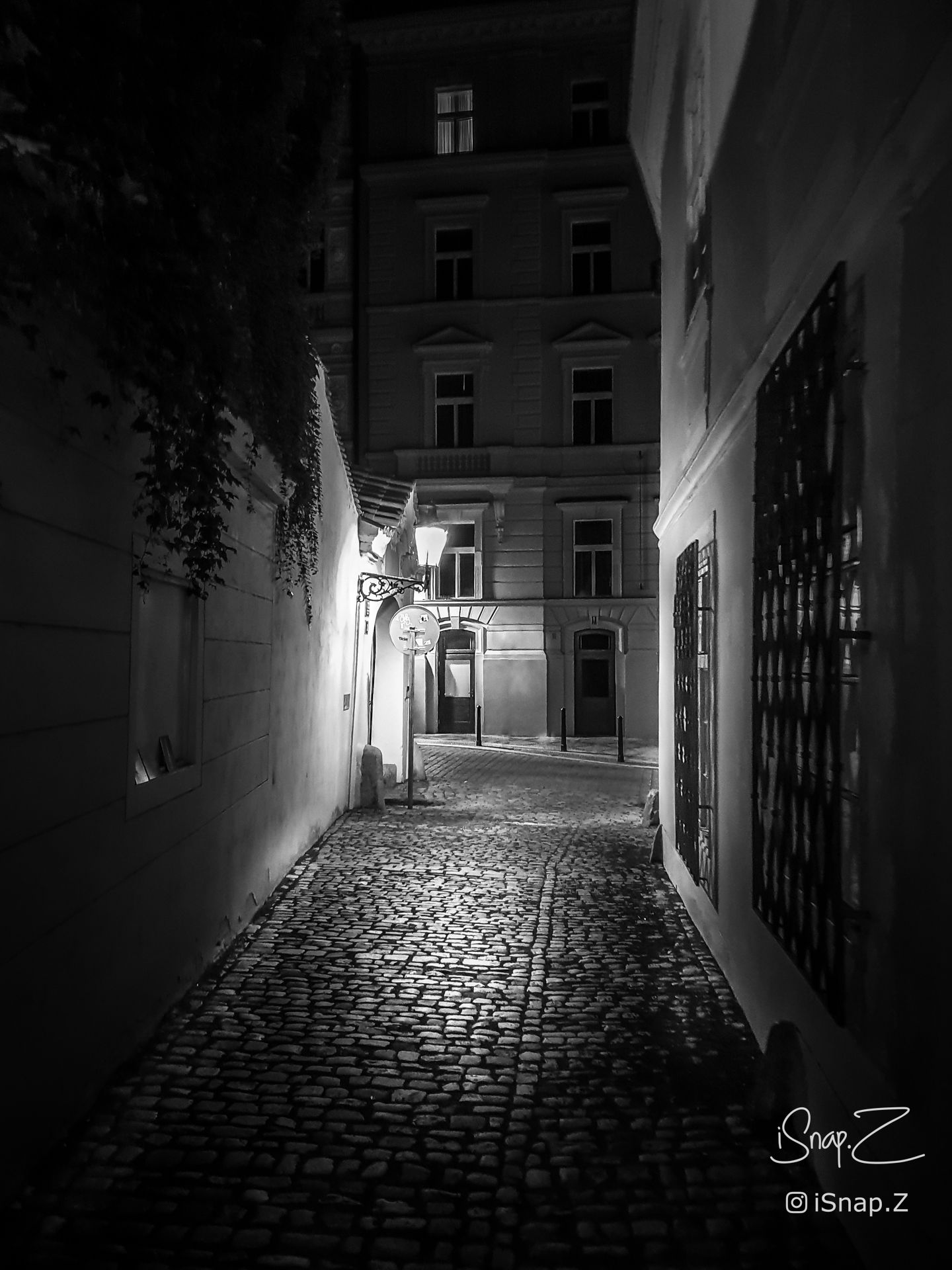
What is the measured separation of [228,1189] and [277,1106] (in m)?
0.57

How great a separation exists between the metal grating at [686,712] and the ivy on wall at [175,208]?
10.3ft

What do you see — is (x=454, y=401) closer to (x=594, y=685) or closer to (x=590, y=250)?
(x=590, y=250)

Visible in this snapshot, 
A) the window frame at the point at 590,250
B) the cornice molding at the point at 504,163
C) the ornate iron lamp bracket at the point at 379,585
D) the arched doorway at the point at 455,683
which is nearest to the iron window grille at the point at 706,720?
the ornate iron lamp bracket at the point at 379,585

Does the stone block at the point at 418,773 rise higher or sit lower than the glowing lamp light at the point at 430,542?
lower

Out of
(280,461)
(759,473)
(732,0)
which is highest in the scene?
(732,0)

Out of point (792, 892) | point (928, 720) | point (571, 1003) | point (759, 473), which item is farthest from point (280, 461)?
point (928, 720)

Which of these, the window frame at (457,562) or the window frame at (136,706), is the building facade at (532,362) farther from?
the window frame at (136,706)

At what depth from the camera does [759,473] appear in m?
4.12

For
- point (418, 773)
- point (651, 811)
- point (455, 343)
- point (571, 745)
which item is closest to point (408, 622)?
point (418, 773)

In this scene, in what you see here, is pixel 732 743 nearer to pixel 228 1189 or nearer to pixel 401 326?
pixel 228 1189

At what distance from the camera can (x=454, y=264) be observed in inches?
853

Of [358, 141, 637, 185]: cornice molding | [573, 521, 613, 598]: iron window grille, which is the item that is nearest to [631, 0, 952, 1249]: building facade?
[573, 521, 613, 598]: iron window grille

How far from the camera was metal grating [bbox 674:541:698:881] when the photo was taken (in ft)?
20.3

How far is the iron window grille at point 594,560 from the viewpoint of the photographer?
21.1 metres
